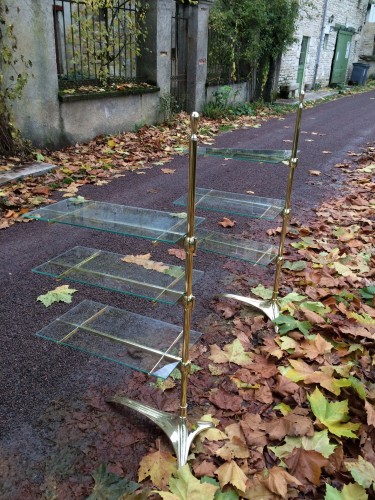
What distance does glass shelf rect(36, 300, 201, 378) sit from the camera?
6.45 ft

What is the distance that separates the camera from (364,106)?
1377 centimetres

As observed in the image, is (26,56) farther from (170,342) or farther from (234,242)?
(170,342)

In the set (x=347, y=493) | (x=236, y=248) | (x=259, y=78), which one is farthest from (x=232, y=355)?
(x=259, y=78)

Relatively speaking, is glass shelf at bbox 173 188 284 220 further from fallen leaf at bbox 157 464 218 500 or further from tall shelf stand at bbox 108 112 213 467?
fallen leaf at bbox 157 464 218 500

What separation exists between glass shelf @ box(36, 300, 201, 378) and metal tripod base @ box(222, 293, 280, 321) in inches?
28.4

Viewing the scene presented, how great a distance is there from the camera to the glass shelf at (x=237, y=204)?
9.00 feet

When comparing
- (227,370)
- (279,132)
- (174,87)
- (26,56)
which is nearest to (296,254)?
(227,370)

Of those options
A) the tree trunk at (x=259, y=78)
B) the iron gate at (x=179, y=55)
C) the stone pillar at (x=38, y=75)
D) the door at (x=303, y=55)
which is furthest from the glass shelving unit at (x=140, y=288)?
the door at (x=303, y=55)

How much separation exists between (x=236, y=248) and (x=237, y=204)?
1.05 ft

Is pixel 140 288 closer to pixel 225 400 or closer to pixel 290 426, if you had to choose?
pixel 225 400

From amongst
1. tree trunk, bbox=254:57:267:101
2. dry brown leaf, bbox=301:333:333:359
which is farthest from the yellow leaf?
tree trunk, bbox=254:57:267:101

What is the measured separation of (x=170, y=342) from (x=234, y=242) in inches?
42.8

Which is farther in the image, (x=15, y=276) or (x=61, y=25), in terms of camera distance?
(x=61, y=25)

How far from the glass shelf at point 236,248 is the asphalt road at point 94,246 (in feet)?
1.16
